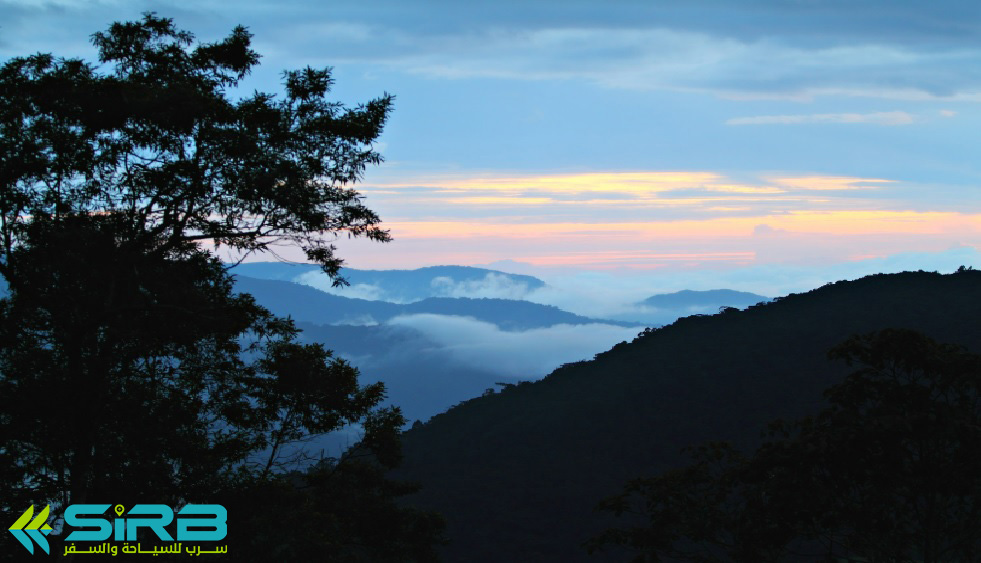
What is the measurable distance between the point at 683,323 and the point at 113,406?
2256 inches

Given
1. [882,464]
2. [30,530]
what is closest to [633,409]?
[882,464]

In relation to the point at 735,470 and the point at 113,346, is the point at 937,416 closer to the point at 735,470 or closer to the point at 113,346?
the point at 735,470

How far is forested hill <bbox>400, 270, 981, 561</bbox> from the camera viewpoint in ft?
146

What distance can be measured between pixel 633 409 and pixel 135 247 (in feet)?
143

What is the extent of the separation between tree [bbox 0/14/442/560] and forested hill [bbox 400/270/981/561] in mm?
25845

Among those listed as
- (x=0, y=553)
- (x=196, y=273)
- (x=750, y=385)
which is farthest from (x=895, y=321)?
(x=0, y=553)

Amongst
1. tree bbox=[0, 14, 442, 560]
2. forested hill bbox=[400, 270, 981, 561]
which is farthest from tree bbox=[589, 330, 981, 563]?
forested hill bbox=[400, 270, 981, 561]

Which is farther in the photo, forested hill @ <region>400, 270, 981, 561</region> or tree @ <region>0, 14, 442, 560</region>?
forested hill @ <region>400, 270, 981, 561</region>

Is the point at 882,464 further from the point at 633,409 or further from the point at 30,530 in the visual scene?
the point at 633,409

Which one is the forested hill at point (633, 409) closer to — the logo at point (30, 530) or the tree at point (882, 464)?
the logo at point (30, 530)

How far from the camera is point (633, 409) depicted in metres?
54.4

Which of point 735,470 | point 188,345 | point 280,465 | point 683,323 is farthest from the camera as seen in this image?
point 683,323

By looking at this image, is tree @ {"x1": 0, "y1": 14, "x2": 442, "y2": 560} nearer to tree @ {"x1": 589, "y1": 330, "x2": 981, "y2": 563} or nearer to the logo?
the logo

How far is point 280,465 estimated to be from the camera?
18.0m
